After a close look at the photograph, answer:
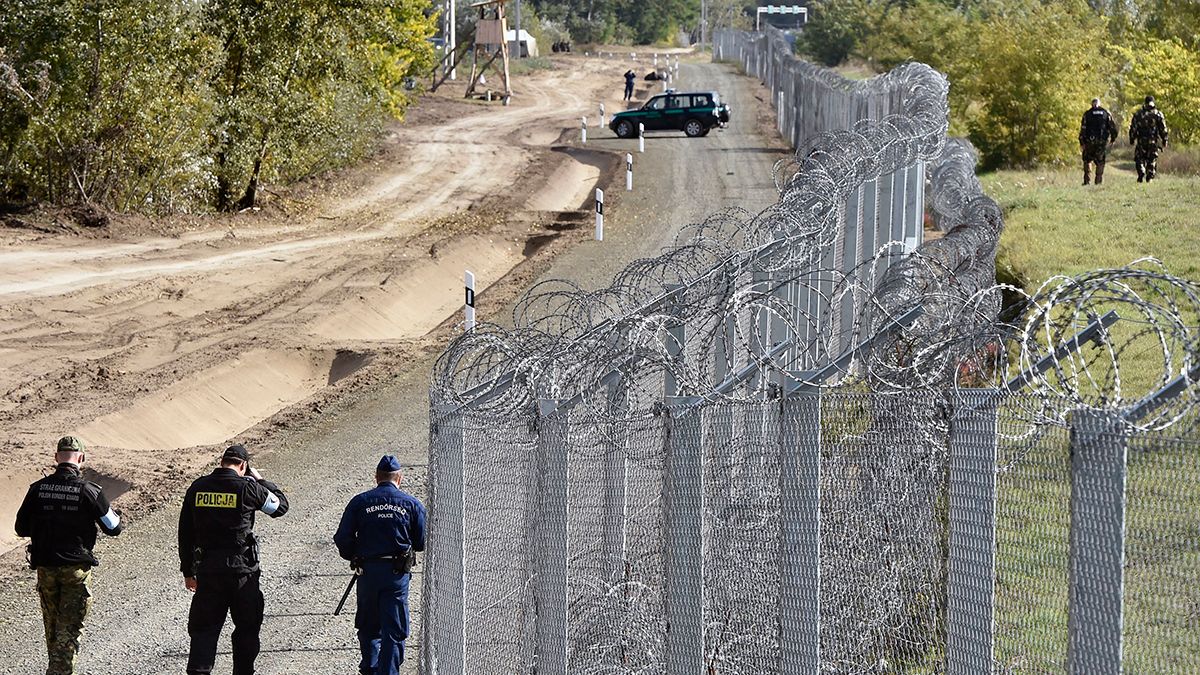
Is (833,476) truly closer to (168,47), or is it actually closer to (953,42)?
(168,47)

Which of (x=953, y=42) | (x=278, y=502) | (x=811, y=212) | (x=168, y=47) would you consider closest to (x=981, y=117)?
Answer: (x=953, y=42)

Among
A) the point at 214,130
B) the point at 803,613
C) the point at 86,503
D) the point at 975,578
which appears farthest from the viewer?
the point at 214,130

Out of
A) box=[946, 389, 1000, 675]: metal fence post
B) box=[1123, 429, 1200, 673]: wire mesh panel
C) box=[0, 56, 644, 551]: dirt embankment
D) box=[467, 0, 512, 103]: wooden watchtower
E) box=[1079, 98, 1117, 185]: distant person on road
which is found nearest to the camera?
box=[1123, 429, 1200, 673]: wire mesh panel

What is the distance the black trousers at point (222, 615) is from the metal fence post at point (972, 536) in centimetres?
459

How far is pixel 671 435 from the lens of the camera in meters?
6.69

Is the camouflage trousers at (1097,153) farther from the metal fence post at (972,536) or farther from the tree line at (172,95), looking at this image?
the metal fence post at (972,536)

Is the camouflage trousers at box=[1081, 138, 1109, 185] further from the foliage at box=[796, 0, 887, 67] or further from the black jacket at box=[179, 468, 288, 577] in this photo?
the foliage at box=[796, 0, 887, 67]

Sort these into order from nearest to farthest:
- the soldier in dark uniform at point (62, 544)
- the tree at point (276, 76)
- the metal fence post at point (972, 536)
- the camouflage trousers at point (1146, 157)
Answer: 1. the metal fence post at point (972, 536)
2. the soldier in dark uniform at point (62, 544)
3. the camouflage trousers at point (1146, 157)
4. the tree at point (276, 76)

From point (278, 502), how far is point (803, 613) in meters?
4.04

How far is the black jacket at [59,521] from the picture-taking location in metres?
8.90

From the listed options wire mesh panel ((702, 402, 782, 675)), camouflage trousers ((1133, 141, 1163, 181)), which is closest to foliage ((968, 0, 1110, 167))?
camouflage trousers ((1133, 141, 1163, 181))

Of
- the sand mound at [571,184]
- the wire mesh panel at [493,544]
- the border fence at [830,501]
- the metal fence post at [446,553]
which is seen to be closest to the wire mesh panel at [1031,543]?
the border fence at [830,501]

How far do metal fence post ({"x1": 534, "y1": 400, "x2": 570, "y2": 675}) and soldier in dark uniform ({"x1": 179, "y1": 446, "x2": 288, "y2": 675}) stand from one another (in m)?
2.29

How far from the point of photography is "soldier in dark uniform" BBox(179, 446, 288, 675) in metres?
8.60
